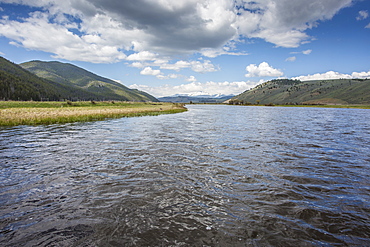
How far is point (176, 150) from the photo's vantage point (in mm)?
19781

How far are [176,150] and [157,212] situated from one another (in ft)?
37.9

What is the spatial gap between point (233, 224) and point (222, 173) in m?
5.73

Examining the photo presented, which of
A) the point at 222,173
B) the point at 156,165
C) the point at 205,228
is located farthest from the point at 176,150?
the point at 205,228

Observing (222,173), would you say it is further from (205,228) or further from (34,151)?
(34,151)

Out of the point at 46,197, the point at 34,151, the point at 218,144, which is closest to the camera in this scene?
the point at 46,197

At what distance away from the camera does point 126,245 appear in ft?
20.4

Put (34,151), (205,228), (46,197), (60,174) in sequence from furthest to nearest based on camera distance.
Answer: (34,151)
(60,174)
(46,197)
(205,228)

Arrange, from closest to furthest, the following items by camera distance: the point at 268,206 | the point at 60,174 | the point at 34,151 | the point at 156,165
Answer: the point at 268,206 < the point at 60,174 < the point at 156,165 < the point at 34,151

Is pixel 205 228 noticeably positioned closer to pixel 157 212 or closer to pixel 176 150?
pixel 157 212

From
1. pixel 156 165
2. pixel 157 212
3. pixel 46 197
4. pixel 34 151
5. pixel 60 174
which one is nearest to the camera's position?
pixel 157 212

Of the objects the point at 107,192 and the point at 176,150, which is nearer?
the point at 107,192

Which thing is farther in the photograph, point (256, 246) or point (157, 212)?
point (157, 212)

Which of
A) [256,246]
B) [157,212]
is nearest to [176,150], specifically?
[157,212]

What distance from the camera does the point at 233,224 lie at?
291 inches
